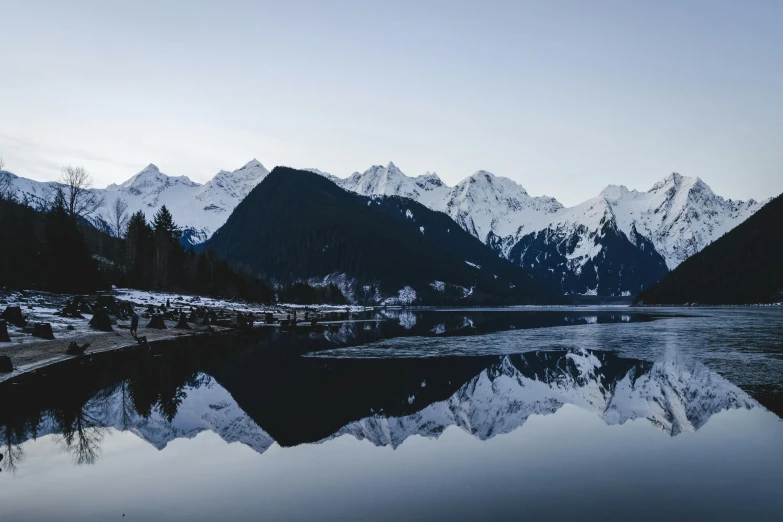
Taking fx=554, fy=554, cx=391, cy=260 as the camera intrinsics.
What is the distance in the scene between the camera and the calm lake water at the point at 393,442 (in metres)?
15.0

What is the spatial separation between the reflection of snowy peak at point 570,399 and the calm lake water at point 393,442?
0.18 meters

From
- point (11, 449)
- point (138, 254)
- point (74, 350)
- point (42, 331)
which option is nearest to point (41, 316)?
point (42, 331)

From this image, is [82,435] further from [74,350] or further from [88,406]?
[74,350]

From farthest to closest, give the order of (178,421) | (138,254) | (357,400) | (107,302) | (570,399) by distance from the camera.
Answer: (138,254)
(107,302)
(570,399)
(357,400)
(178,421)

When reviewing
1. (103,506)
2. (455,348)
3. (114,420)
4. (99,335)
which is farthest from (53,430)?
(455,348)

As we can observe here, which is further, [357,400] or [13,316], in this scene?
[13,316]

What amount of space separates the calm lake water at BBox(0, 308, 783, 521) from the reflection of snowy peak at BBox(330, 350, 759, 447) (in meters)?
0.18

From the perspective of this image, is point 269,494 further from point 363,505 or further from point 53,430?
point 53,430

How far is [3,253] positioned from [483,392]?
78.8m

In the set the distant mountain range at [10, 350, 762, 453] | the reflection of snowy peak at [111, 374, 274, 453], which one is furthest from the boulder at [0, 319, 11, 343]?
the reflection of snowy peak at [111, 374, 274, 453]

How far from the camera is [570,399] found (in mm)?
32281

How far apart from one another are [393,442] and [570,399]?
46.3ft

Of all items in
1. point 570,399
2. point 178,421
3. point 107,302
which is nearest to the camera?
point 178,421

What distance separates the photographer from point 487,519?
13750 millimetres
